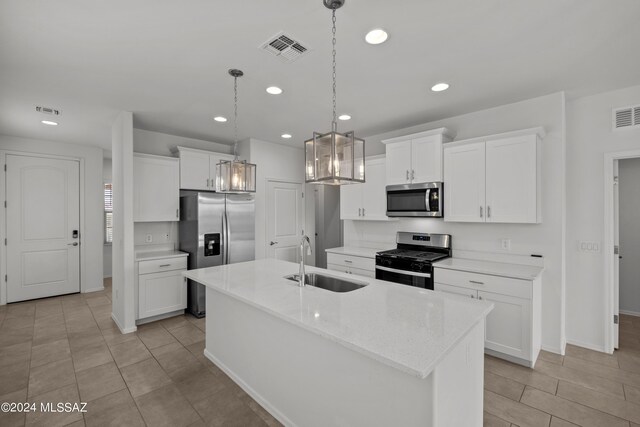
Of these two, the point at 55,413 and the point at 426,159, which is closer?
the point at 55,413

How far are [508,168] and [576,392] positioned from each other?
201cm

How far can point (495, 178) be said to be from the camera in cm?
311

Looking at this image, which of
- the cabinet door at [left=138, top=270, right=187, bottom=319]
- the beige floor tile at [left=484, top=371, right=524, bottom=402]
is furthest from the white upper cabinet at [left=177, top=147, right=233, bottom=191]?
the beige floor tile at [left=484, top=371, right=524, bottom=402]

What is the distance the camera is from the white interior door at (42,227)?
4707 millimetres

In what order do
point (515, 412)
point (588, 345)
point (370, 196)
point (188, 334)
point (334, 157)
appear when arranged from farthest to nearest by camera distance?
1. point (370, 196)
2. point (188, 334)
3. point (588, 345)
4. point (515, 412)
5. point (334, 157)

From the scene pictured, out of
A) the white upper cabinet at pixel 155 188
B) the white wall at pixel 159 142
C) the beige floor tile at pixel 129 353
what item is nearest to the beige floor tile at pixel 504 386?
the beige floor tile at pixel 129 353

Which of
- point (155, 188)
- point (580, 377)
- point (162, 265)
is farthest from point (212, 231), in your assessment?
point (580, 377)

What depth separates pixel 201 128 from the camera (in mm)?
4277

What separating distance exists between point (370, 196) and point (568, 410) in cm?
294

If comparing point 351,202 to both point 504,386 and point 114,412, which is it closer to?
point 504,386

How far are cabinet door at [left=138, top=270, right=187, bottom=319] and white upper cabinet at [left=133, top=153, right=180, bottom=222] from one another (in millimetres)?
795

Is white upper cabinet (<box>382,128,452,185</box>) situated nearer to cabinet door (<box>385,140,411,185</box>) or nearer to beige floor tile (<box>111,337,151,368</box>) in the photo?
cabinet door (<box>385,140,411,185</box>)

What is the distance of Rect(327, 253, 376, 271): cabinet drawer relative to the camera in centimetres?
392

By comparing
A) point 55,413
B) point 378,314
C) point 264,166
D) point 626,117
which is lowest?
point 55,413
